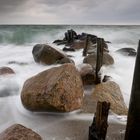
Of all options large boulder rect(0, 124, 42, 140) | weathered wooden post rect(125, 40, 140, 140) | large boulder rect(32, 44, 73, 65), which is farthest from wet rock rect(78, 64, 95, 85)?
weathered wooden post rect(125, 40, 140, 140)

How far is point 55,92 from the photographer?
443 centimetres

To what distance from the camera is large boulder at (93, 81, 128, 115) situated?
472 cm

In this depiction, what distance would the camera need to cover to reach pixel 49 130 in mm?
4004

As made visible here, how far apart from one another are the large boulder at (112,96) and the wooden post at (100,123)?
125 cm

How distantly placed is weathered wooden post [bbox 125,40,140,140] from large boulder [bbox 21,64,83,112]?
65.2 inches

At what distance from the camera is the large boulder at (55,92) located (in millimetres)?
4422

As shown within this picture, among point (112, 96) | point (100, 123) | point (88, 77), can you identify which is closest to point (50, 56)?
point (88, 77)

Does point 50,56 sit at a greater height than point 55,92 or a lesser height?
lesser

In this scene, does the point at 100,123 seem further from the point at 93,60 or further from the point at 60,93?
the point at 93,60

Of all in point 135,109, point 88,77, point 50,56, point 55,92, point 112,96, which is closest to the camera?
point 135,109

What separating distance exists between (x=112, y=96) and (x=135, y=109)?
237 cm

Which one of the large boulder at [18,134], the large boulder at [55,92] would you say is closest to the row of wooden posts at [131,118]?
the large boulder at [18,134]

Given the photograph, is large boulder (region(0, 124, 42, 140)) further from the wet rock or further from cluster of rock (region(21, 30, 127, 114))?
the wet rock

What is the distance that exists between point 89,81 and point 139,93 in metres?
3.80
